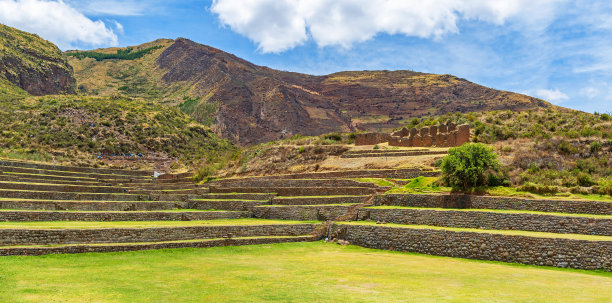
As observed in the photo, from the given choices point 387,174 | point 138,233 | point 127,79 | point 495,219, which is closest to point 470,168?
point 495,219

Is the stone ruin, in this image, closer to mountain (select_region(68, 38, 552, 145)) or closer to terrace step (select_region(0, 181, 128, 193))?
terrace step (select_region(0, 181, 128, 193))

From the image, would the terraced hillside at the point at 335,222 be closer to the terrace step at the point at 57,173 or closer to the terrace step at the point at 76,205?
the terrace step at the point at 76,205

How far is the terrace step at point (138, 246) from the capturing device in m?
13.2

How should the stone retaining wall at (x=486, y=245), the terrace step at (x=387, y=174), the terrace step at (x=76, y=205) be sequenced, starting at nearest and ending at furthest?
the stone retaining wall at (x=486, y=245)
the terrace step at (x=76, y=205)
the terrace step at (x=387, y=174)

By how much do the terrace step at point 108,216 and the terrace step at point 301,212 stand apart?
4.70ft

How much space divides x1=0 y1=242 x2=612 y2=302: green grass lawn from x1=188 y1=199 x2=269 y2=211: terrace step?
9.32 m

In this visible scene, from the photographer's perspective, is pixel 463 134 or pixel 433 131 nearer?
pixel 463 134

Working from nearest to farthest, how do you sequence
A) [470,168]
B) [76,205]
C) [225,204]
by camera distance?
[470,168]
[76,205]
[225,204]

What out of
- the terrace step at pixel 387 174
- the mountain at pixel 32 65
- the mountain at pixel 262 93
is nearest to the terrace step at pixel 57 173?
the terrace step at pixel 387 174

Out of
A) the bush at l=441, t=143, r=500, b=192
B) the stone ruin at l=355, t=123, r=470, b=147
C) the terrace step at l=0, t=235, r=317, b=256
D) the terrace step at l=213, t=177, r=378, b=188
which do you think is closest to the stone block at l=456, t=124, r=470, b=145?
the stone ruin at l=355, t=123, r=470, b=147

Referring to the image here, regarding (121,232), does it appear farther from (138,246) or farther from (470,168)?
(470,168)

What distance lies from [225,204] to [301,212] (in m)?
5.85

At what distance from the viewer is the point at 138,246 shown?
15.2 metres

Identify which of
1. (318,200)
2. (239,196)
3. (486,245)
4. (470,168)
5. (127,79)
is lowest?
(486,245)
